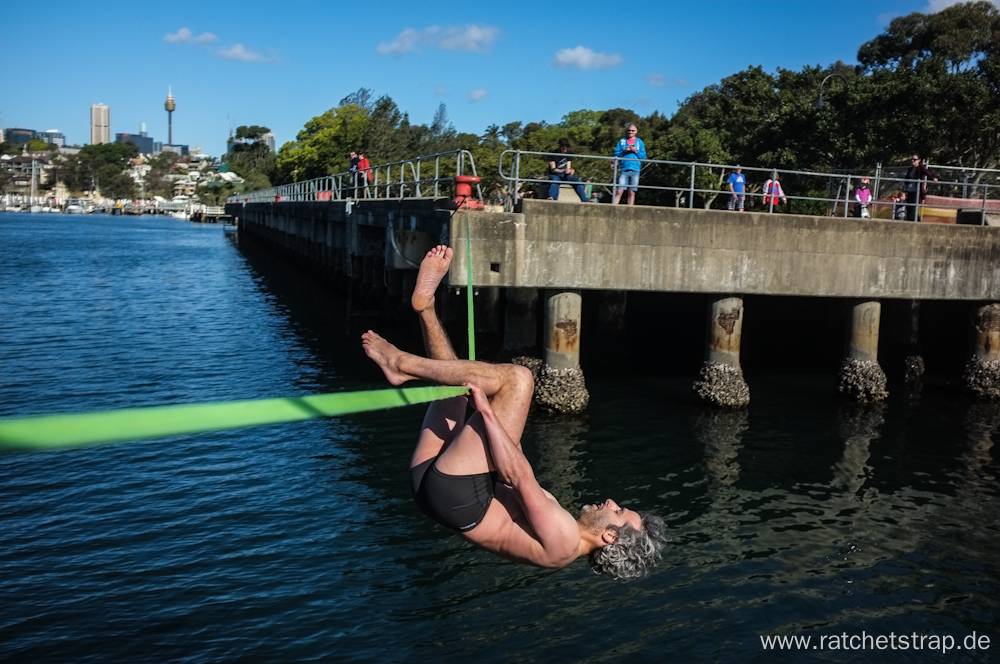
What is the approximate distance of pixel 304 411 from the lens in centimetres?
345

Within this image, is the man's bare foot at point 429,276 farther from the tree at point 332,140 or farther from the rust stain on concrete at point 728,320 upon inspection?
the tree at point 332,140

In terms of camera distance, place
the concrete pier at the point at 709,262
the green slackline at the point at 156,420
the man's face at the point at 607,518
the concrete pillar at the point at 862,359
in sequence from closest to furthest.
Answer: the green slackline at the point at 156,420
the man's face at the point at 607,518
the concrete pier at the point at 709,262
the concrete pillar at the point at 862,359

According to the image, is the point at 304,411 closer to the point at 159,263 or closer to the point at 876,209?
the point at 876,209

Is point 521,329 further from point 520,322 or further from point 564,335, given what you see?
point 564,335

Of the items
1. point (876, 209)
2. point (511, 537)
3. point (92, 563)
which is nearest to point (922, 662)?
point (511, 537)

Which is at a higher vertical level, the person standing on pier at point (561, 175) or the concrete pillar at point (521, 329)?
the person standing on pier at point (561, 175)

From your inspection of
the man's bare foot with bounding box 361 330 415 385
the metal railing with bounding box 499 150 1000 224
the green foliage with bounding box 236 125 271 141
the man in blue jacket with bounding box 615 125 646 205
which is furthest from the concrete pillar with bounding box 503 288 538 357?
the green foliage with bounding box 236 125 271 141

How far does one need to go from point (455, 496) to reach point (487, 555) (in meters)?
4.51

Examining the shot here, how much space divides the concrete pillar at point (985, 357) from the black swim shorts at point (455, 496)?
49.4ft

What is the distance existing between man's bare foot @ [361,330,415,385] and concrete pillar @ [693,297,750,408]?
11.1 meters

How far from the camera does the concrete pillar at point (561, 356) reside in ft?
47.0

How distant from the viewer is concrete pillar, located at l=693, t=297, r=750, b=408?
1513 centimetres

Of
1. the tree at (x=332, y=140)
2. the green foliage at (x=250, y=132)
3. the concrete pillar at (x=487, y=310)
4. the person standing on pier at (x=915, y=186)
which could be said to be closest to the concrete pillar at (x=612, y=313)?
the concrete pillar at (x=487, y=310)

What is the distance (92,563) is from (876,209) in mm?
16684
